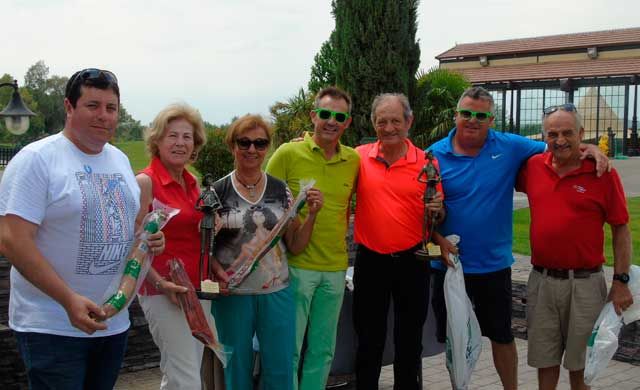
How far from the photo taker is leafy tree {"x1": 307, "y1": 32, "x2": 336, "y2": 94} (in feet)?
43.8

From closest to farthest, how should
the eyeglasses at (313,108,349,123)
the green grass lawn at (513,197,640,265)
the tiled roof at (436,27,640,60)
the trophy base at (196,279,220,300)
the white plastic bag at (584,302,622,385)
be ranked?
the trophy base at (196,279,220,300), the white plastic bag at (584,302,622,385), the eyeglasses at (313,108,349,123), the green grass lawn at (513,197,640,265), the tiled roof at (436,27,640,60)

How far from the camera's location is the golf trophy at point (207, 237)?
11.6 ft

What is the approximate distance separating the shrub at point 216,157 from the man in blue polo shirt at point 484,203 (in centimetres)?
815

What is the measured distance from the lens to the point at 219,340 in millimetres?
3910

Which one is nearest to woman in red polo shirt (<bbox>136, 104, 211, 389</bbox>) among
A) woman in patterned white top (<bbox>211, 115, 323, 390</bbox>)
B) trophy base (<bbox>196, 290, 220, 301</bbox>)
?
trophy base (<bbox>196, 290, 220, 301</bbox>)

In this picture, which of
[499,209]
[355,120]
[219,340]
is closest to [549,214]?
[499,209]

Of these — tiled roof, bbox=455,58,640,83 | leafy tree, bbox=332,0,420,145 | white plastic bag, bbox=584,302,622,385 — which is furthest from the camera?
tiled roof, bbox=455,58,640,83

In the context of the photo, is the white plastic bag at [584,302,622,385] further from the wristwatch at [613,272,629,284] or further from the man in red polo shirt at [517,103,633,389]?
the wristwatch at [613,272,629,284]

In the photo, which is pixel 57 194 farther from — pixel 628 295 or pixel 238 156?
pixel 628 295

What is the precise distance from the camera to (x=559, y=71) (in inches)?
1439

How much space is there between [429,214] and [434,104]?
9.70 metres

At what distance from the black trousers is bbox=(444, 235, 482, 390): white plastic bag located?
17 cm

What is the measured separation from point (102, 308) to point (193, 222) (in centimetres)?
95

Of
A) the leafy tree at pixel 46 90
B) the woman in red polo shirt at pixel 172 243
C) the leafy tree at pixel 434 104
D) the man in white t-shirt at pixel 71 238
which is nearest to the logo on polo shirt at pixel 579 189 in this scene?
the woman in red polo shirt at pixel 172 243
